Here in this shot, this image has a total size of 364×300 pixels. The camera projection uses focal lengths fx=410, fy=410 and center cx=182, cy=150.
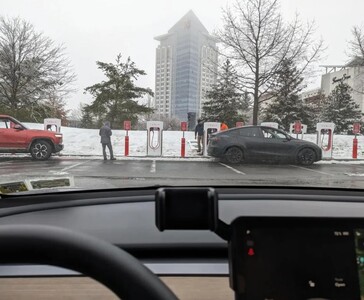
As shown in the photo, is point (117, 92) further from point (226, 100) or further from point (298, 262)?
point (298, 262)

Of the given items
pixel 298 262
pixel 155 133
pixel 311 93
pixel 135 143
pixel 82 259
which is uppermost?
pixel 311 93

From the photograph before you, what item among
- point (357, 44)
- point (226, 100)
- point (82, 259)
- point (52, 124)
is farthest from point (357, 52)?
point (82, 259)

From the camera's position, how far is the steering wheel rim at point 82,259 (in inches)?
31.6

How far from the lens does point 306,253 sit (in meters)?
1.41

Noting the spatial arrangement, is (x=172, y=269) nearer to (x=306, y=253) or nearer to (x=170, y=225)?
(x=170, y=225)

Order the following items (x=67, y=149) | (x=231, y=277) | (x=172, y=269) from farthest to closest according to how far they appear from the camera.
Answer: (x=67, y=149) → (x=172, y=269) → (x=231, y=277)

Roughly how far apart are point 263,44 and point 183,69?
696 millimetres

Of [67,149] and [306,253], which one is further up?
[67,149]

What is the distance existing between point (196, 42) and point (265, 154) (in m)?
1.21

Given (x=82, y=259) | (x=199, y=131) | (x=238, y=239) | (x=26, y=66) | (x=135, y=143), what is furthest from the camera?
(x=135, y=143)

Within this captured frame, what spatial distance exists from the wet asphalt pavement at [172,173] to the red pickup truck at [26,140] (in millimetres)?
82

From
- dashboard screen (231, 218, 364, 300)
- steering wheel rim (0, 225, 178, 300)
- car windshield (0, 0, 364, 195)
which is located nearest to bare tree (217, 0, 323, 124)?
car windshield (0, 0, 364, 195)

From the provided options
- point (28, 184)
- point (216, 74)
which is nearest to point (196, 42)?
point (216, 74)

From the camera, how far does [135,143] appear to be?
12.4ft
